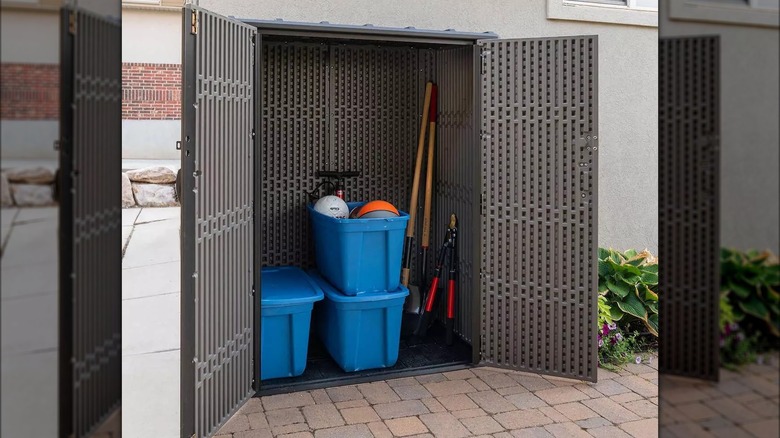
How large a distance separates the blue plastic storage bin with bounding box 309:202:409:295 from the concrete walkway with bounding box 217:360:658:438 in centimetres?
66

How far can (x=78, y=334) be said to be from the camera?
3.75 feet

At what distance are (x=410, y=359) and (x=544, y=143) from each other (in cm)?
176

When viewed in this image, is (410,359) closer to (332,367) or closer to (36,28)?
(332,367)

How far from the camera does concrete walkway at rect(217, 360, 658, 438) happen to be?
11.6 ft

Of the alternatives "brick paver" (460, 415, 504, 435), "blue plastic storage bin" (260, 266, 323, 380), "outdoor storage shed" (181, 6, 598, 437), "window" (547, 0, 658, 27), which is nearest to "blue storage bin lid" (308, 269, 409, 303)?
"blue plastic storage bin" (260, 266, 323, 380)

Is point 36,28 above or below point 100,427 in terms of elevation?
above

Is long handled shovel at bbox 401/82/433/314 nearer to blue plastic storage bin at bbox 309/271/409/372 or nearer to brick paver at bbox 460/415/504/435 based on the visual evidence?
blue plastic storage bin at bbox 309/271/409/372

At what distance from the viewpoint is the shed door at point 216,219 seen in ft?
10.3

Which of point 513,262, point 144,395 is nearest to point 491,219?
point 513,262

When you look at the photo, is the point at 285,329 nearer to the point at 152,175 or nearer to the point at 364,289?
the point at 364,289

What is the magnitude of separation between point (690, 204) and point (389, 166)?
4.17m

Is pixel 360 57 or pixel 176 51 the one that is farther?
pixel 176 51

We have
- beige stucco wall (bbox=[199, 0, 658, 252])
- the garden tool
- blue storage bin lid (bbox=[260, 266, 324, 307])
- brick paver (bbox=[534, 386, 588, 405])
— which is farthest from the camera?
beige stucco wall (bbox=[199, 0, 658, 252])

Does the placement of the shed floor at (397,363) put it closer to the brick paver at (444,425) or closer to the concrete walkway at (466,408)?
the concrete walkway at (466,408)
